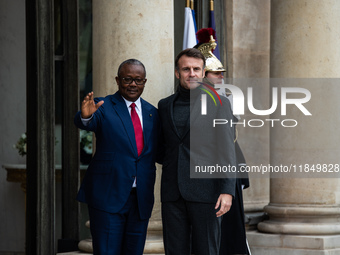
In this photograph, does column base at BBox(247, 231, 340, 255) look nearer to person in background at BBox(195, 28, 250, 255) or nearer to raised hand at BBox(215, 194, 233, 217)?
person in background at BBox(195, 28, 250, 255)

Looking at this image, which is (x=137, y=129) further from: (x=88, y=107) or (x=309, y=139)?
(x=309, y=139)

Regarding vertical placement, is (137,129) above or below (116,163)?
above

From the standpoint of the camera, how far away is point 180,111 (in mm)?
4977

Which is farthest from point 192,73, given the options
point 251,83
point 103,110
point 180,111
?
point 251,83

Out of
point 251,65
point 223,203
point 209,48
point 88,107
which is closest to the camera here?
point 88,107

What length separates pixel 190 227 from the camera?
4.94 metres

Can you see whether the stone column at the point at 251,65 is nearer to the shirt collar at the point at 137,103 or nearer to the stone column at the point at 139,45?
the stone column at the point at 139,45

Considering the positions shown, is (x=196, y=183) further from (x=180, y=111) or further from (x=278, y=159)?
(x=278, y=159)

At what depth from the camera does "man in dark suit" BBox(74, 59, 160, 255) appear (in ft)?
15.6

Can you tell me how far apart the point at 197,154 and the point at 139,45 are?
1472 mm

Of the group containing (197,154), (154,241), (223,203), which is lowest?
(154,241)

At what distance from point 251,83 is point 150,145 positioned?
3671mm

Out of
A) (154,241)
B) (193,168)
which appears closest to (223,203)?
(193,168)

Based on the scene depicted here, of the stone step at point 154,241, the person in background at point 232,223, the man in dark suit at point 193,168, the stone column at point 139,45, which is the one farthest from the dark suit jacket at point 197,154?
the person in background at point 232,223
